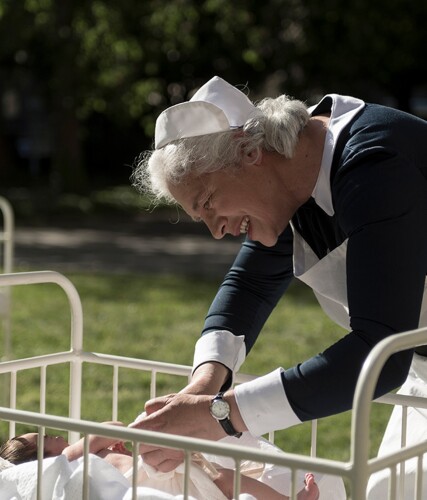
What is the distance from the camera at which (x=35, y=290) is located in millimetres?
8508

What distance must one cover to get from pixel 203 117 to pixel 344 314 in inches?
23.4

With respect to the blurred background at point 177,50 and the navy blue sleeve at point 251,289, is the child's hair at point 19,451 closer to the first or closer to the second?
the navy blue sleeve at point 251,289

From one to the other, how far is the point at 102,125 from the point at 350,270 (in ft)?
66.9

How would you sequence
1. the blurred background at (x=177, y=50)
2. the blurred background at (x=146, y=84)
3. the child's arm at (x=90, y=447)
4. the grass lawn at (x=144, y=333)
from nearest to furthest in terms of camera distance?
the child's arm at (x=90, y=447) → the grass lawn at (x=144, y=333) → the blurred background at (x=146, y=84) → the blurred background at (x=177, y=50)

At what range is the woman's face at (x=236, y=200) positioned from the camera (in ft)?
7.32

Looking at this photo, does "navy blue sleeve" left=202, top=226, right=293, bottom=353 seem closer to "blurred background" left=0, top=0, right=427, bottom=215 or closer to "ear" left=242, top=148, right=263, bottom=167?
"ear" left=242, top=148, right=263, bottom=167

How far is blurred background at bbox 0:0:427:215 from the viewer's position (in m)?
14.4

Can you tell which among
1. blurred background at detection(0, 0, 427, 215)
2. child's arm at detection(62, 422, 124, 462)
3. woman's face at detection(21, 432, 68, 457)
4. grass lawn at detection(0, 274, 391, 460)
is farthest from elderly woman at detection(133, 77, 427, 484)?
blurred background at detection(0, 0, 427, 215)

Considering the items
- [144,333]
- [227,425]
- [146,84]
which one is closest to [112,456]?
[227,425]

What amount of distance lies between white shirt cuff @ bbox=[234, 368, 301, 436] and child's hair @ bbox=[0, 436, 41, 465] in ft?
2.91

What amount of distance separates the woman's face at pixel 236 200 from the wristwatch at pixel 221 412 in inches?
16.1

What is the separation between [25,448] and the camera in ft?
9.09

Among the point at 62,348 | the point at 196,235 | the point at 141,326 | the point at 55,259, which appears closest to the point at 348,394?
the point at 62,348

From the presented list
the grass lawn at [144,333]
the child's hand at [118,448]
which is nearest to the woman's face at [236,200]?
the child's hand at [118,448]
